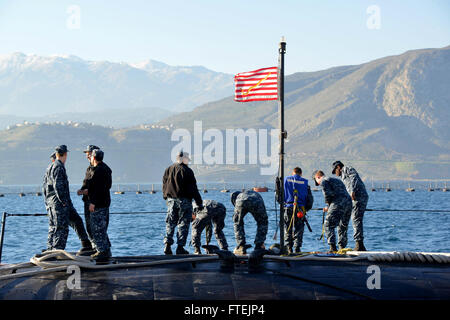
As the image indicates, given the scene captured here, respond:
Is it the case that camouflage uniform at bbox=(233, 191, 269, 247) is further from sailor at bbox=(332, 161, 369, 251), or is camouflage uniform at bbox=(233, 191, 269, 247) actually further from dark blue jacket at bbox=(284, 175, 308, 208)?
sailor at bbox=(332, 161, 369, 251)

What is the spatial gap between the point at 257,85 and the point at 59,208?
496cm

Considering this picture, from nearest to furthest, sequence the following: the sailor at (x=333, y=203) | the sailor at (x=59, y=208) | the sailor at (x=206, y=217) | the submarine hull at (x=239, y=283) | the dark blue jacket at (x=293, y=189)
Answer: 1. the submarine hull at (x=239, y=283)
2. the sailor at (x=59, y=208)
3. the sailor at (x=206, y=217)
4. the sailor at (x=333, y=203)
5. the dark blue jacket at (x=293, y=189)

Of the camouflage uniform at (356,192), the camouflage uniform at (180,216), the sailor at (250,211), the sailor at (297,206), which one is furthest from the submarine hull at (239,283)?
the camouflage uniform at (356,192)

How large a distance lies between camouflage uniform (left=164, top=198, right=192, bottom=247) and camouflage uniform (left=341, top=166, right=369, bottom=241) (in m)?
4.58

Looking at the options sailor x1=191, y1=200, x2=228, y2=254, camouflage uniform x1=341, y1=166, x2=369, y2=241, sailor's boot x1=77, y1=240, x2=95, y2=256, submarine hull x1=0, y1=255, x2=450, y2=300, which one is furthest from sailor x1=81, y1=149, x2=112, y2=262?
camouflage uniform x1=341, y1=166, x2=369, y2=241

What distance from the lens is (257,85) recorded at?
520 inches

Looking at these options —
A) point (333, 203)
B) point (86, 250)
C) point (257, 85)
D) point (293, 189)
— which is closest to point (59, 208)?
point (86, 250)

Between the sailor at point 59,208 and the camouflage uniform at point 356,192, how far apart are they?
21.5 feet

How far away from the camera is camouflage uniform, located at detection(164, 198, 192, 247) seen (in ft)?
43.0

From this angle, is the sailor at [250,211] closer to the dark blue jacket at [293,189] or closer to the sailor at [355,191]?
the dark blue jacket at [293,189]

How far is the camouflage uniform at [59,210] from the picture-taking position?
1326cm
